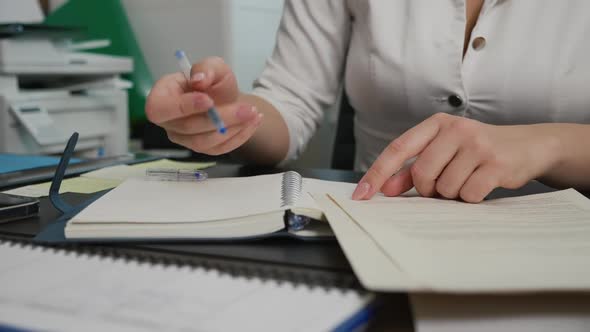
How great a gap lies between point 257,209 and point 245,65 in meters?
1.25

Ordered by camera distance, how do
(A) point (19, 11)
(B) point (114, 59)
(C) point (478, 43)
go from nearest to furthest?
1. (C) point (478, 43)
2. (B) point (114, 59)
3. (A) point (19, 11)

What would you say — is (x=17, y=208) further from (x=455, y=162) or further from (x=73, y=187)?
(x=455, y=162)

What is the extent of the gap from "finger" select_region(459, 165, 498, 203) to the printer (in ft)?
3.09

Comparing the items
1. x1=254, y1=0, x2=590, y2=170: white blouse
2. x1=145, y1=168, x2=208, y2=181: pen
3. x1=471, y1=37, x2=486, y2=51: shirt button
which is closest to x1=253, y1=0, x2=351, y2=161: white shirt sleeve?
x1=254, y1=0, x2=590, y2=170: white blouse

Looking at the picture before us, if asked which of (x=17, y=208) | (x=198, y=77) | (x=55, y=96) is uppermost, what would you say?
(x=198, y=77)

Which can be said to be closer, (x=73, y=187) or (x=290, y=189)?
(x=290, y=189)

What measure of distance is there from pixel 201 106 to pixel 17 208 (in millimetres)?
169

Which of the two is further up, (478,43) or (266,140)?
(478,43)

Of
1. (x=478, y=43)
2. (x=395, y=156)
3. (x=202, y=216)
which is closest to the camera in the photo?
(x=202, y=216)

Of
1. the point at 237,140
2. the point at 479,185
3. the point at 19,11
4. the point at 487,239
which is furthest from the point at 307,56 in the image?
the point at 19,11

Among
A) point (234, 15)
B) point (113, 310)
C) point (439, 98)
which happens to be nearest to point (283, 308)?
point (113, 310)

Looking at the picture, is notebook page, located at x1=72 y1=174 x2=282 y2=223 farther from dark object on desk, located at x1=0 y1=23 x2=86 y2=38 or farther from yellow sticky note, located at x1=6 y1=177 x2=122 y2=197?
dark object on desk, located at x1=0 y1=23 x2=86 y2=38

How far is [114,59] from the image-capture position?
1397mm

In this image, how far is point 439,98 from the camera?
0.80 m
